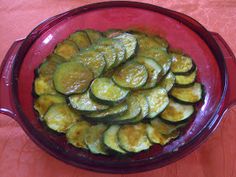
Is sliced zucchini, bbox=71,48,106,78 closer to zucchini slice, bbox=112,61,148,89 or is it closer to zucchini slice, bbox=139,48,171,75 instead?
zucchini slice, bbox=112,61,148,89

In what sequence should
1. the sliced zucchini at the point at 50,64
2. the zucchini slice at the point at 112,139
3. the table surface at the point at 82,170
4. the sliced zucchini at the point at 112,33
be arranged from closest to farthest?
1. the zucchini slice at the point at 112,139
2. the table surface at the point at 82,170
3. the sliced zucchini at the point at 50,64
4. the sliced zucchini at the point at 112,33

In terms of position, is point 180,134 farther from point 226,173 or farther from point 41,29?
point 41,29

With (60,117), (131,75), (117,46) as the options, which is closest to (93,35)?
(117,46)

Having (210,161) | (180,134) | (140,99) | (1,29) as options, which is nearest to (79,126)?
(140,99)

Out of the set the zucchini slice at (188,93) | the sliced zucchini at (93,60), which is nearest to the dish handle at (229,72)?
the zucchini slice at (188,93)

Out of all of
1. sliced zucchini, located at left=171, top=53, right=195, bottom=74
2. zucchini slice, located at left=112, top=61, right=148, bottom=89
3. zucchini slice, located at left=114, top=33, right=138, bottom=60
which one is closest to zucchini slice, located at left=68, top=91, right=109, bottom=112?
zucchini slice, located at left=112, top=61, right=148, bottom=89

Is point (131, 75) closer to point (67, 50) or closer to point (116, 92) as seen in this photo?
point (116, 92)

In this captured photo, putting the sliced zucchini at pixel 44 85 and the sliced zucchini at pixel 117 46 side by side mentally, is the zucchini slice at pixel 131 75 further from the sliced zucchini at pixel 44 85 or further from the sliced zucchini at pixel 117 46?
the sliced zucchini at pixel 44 85
